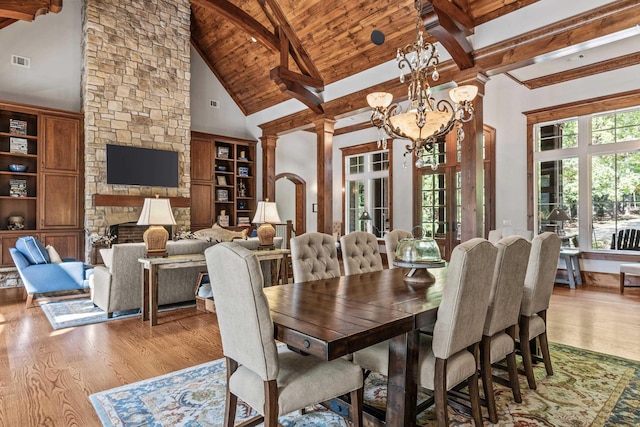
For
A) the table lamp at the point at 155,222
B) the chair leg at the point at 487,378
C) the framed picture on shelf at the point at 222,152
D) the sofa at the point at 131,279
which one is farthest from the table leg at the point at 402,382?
the framed picture on shelf at the point at 222,152

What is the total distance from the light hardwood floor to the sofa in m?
0.24

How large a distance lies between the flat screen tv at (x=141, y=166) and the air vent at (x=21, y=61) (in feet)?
6.41

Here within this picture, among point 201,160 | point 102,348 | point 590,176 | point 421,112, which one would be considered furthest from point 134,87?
point 590,176

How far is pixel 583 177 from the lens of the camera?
6660 millimetres

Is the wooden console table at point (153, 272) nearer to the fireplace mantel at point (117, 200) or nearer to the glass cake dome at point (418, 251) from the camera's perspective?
the glass cake dome at point (418, 251)

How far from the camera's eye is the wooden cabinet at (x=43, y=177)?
6344 millimetres

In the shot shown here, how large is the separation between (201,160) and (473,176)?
588 centimetres

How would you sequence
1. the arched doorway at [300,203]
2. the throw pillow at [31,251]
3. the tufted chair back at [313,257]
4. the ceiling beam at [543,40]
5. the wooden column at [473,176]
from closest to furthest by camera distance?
1. the tufted chair back at [313,257]
2. the ceiling beam at [543,40]
3. the wooden column at [473,176]
4. the throw pillow at [31,251]
5. the arched doorway at [300,203]

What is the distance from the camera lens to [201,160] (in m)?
8.39

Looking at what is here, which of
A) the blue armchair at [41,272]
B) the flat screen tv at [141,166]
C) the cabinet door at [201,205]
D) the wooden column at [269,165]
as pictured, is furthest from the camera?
the wooden column at [269,165]

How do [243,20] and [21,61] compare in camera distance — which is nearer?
[243,20]

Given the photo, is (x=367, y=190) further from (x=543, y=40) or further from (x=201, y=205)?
(x=543, y=40)

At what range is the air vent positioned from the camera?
6.52 m

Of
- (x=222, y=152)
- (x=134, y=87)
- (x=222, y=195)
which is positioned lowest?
(x=222, y=195)
